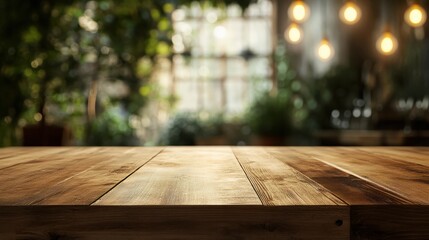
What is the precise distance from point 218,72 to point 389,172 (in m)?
8.11

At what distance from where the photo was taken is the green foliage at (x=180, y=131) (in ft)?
23.6

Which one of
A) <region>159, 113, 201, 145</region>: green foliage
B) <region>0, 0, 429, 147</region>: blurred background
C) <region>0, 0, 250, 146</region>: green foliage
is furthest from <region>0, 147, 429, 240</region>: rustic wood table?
<region>159, 113, 201, 145</region>: green foliage

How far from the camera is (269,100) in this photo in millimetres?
6699

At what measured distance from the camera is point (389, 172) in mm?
1252

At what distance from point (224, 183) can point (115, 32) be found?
13.8 feet

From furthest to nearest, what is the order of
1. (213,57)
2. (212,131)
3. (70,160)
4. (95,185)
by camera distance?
(213,57) → (212,131) → (70,160) → (95,185)

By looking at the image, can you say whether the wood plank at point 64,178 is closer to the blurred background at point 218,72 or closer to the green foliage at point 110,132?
the blurred background at point 218,72

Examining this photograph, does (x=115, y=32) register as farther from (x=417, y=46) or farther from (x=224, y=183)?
(x=224, y=183)

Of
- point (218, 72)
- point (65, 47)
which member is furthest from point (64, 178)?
point (218, 72)

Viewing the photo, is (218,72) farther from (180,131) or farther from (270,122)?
(270,122)

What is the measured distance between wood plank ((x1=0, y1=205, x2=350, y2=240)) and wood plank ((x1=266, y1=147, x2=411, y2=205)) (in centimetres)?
6

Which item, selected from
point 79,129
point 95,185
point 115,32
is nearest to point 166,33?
point 115,32

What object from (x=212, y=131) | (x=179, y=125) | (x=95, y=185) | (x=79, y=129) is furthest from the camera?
(x=212, y=131)

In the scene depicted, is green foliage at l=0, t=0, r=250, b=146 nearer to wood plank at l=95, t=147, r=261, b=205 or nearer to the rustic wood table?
wood plank at l=95, t=147, r=261, b=205
